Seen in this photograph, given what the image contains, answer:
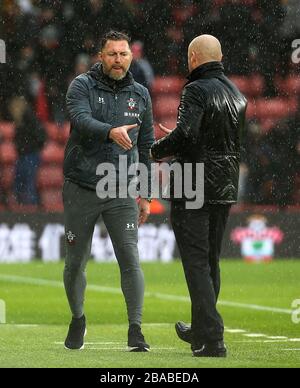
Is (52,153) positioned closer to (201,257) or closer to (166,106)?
(166,106)

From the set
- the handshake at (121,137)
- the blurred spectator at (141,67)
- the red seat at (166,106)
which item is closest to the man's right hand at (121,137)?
the handshake at (121,137)

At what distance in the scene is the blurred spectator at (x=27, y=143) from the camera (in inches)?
811

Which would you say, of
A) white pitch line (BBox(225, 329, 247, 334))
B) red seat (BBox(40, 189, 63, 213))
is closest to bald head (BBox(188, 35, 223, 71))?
white pitch line (BBox(225, 329, 247, 334))

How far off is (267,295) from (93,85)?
247 inches

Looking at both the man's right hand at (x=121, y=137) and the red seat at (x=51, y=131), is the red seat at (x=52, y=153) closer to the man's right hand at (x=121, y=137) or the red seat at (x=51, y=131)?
the red seat at (x=51, y=131)

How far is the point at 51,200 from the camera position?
2023 centimetres

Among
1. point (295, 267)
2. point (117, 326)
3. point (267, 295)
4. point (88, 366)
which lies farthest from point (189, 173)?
point (295, 267)

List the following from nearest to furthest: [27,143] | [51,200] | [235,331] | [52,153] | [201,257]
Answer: [201,257], [235,331], [51,200], [27,143], [52,153]

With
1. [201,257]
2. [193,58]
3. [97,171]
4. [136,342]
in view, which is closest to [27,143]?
[97,171]

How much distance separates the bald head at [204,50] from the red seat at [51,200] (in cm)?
1167

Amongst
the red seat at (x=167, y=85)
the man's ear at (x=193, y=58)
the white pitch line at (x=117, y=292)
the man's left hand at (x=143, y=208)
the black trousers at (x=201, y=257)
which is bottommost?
the white pitch line at (x=117, y=292)

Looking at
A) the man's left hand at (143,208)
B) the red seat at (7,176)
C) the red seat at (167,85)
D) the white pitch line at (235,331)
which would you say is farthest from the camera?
the red seat at (167,85)

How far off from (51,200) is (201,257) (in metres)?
12.3
